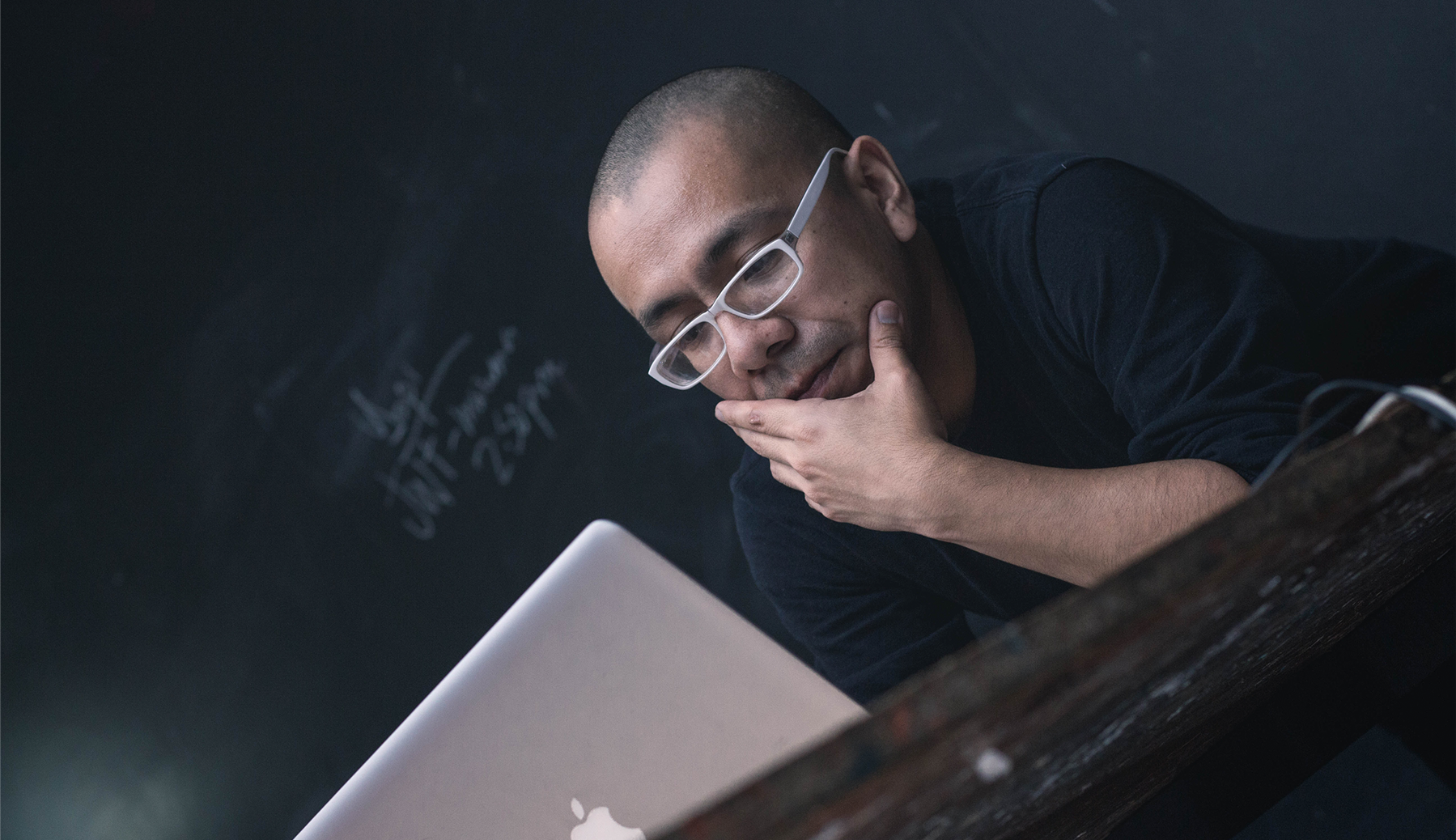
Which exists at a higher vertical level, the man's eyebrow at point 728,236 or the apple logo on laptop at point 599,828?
the man's eyebrow at point 728,236

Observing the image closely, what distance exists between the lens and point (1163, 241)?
862mm

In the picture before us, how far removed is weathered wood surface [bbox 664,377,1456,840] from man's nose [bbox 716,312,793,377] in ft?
2.12

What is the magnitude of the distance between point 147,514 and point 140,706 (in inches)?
12.7

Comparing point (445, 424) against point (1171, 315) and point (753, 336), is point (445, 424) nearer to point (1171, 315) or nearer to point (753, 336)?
point (753, 336)

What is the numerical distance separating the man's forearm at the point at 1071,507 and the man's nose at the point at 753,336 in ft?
0.78

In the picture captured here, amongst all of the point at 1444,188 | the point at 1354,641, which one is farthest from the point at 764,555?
the point at 1444,188

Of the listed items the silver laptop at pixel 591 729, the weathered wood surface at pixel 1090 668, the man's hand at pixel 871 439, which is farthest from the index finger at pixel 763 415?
the weathered wood surface at pixel 1090 668

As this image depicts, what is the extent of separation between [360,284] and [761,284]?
0.86 meters

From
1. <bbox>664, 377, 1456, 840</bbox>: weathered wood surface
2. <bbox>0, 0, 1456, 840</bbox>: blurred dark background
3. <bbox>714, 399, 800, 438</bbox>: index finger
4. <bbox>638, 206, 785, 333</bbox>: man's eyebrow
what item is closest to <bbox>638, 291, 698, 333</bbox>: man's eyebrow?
<bbox>638, 206, 785, 333</bbox>: man's eyebrow

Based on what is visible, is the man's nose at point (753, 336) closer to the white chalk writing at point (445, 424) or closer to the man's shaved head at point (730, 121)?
the man's shaved head at point (730, 121)

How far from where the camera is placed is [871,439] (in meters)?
0.86

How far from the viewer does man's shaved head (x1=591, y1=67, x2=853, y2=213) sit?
1006 mm

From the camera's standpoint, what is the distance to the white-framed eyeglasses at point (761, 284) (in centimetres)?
94

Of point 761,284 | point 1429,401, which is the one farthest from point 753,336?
point 1429,401
